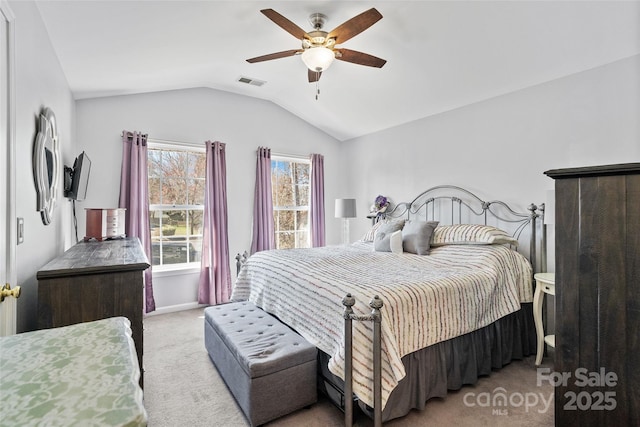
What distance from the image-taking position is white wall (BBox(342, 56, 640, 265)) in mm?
2566

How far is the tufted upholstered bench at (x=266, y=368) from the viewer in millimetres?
1878

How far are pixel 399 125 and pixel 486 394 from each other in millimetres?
3411

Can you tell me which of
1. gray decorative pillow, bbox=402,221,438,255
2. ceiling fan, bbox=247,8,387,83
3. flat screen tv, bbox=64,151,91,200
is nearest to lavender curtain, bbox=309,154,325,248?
gray decorative pillow, bbox=402,221,438,255

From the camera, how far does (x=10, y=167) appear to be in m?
1.34

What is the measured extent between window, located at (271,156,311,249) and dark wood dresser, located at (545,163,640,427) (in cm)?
412

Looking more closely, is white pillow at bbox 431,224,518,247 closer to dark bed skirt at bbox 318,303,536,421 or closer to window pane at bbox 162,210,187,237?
dark bed skirt at bbox 318,303,536,421

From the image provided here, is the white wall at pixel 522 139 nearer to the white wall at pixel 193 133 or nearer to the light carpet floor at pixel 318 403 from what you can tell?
the light carpet floor at pixel 318 403

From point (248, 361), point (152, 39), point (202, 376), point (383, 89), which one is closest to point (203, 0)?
point (152, 39)

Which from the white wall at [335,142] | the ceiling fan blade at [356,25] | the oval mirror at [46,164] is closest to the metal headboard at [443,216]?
the white wall at [335,142]

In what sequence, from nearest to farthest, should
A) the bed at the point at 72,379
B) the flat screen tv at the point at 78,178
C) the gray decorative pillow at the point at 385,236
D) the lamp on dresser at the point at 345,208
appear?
the bed at the point at 72,379, the flat screen tv at the point at 78,178, the gray decorative pillow at the point at 385,236, the lamp on dresser at the point at 345,208

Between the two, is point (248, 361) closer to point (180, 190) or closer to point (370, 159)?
point (180, 190)

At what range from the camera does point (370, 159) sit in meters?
5.02

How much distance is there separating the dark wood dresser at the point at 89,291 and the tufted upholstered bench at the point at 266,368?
605 millimetres

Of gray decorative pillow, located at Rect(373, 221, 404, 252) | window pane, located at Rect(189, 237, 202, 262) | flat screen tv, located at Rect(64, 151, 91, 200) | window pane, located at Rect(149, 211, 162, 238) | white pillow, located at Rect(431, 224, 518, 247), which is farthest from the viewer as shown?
window pane, located at Rect(189, 237, 202, 262)
